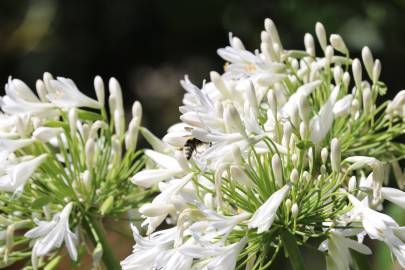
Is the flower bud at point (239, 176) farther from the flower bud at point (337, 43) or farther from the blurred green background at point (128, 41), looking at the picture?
the blurred green background at point (128, 41)

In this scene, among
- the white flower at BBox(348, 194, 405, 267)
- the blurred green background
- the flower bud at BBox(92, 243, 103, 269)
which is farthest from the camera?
the blurred green background

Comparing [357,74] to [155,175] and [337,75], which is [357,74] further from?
[155,175]

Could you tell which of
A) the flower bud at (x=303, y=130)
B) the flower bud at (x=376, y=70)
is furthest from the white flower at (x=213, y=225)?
the flower bud at (x=376, y=70)

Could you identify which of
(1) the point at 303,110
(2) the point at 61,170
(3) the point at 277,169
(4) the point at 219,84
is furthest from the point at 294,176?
(2) the point at 61,170

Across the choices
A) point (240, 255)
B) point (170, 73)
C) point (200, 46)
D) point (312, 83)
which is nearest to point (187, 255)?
point (240, 255)

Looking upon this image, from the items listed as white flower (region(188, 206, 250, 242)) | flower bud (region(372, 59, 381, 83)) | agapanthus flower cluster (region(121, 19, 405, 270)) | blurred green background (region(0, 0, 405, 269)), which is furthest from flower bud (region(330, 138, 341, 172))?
blurred green background (region(0, 0, 405, 269))

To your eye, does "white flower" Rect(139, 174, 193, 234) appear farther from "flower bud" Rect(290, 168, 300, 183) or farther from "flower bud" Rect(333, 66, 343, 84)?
"flower bud" Rect(333, 66, 343, 84)
